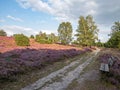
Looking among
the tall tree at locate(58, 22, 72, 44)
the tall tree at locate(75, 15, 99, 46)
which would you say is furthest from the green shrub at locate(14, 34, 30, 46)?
the tall tree at locate(58, 22, 72, 44)

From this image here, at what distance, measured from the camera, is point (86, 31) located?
6291 cm

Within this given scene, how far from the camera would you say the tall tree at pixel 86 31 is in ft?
205

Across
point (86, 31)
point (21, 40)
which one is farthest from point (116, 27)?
point (21, 40)

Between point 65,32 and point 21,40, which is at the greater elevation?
point 65,32

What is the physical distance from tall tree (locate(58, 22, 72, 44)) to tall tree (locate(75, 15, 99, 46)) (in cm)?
890

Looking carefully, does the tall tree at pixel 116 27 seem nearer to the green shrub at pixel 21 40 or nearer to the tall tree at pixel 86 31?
the tall tree at pixel 86 31

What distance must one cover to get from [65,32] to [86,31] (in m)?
12.6

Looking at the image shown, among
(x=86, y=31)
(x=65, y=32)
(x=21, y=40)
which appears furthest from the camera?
(x=65, y=32)

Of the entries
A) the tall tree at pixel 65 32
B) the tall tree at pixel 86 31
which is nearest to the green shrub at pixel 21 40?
the tall tree at pixel 86 31

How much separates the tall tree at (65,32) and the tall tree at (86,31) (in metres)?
8.90

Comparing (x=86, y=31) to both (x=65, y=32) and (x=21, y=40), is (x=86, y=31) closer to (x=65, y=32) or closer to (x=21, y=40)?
(x=65, y=32)

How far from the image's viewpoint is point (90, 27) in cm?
6381

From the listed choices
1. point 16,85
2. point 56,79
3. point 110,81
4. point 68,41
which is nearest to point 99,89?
point 110,81

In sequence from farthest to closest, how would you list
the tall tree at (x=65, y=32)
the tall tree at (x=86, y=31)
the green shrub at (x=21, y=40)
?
the tall tree at (x=65, y=32) → the tall tree at (x=86, y=31) → the green shrub at (x=21, y=40)
